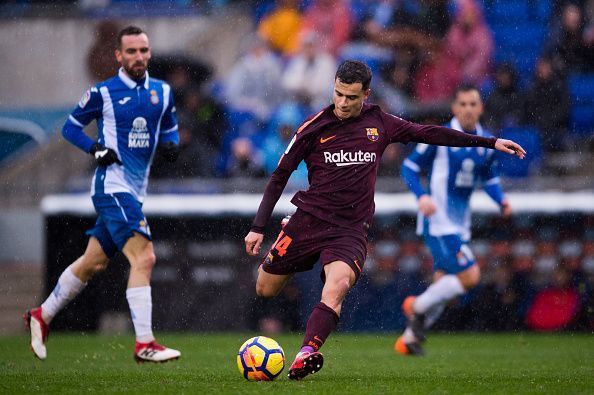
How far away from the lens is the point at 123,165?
9.18 metres

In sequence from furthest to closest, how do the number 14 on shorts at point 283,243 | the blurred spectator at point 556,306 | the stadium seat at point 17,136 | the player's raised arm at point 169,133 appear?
the stadium seat at point 17,136
the blurred spectator at point 556,306
the player's raised arm at point 169,133
the number 14 on shorts at point 283,243

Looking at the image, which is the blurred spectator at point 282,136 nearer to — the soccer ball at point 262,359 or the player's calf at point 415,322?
the player's calf at point 415,322

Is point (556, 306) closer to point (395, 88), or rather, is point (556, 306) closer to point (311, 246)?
point (395, 88)

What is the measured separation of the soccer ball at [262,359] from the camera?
285 inches

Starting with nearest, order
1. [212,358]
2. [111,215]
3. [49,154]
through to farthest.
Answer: [111,215], [212,358], [49,154]

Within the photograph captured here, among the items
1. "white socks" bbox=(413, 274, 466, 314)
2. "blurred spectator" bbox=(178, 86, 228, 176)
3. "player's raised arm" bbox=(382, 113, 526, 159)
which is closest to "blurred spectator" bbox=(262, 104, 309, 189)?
"blurred spectator" bbox=(178, 86, 228, 176)

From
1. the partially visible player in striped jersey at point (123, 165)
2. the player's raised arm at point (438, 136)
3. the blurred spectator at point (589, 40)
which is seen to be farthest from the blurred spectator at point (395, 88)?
the player's raised arm at point (438, 136)

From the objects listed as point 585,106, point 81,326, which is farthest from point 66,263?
point 585,106

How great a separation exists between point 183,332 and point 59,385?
20.2 feet

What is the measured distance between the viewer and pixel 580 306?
13016mm

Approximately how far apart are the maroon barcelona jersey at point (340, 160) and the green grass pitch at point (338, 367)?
3.70 ft

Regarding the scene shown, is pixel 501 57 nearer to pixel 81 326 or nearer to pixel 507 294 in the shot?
pixel 507 294

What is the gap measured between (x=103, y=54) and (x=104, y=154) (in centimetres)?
850

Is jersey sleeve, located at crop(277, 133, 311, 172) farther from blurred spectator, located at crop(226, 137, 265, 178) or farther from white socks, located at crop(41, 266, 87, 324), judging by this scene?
blurred spectator, located at crop(226, 137, 265, 178)
